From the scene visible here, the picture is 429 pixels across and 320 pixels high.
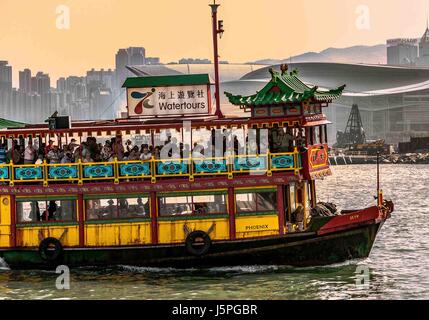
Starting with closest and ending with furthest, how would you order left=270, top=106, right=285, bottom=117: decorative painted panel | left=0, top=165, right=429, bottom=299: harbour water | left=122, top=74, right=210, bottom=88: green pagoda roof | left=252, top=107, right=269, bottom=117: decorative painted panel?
left=0, top=165, right=429, bottom=299: harbour water < left=270, top=106, right=285, bottom=117: decorative painted panel < left=252, top=107, right=269, bottom=117: decorative painted panel < left=122, top=74, right=210, bottom=88: green pagoda roof

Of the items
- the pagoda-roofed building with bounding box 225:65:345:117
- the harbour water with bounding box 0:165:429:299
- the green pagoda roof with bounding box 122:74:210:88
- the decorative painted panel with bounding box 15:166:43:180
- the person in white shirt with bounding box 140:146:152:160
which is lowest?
the harbour water with bounding box 0:165:429:299

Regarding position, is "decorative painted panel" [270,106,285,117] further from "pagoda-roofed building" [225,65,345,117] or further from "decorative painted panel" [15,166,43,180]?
"decorative painted panel" [15,166,43,180]

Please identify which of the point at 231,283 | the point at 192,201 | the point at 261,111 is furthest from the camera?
the point at 261,111

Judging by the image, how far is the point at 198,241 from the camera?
26094 millimetres

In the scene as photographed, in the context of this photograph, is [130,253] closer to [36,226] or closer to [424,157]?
[36,226]

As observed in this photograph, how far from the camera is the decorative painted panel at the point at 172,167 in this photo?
1027 inches

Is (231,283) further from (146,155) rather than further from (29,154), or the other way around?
(29,154)

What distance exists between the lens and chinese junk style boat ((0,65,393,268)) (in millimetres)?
26078

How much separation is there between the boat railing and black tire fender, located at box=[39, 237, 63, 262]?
5.20 ft

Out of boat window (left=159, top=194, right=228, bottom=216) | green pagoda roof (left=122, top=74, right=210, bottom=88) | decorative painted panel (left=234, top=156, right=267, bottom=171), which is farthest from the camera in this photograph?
green pagoda roof (left=122, top=74, right=210, bottom=88)

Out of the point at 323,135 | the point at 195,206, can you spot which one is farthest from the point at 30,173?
the point at 323,135

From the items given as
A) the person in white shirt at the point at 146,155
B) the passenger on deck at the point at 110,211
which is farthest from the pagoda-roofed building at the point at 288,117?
the passenger on deck at the point at 110,211

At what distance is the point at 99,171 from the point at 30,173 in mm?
1799

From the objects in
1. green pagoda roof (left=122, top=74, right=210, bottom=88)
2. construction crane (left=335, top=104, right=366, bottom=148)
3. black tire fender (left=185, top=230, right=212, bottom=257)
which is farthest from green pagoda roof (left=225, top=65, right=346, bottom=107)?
construction crane (left=335, top=104, right=366, bottom=148)
